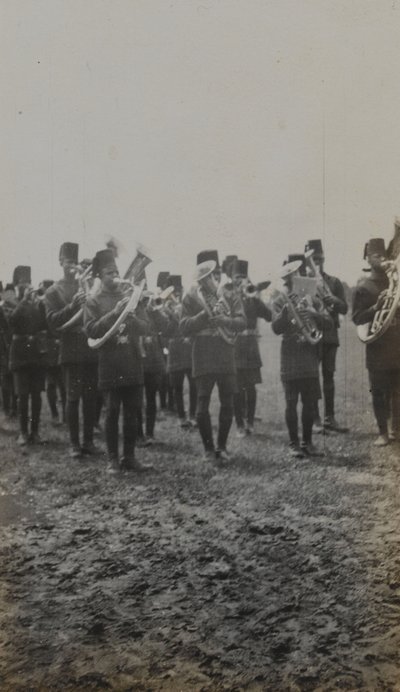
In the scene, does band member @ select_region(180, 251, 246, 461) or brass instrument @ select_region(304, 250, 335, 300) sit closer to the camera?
brass instrument @ select_region(304, 250, 335, 300)

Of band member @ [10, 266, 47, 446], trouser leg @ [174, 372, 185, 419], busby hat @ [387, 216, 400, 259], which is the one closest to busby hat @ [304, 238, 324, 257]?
busby hat @ [387, 216, 400, 259]

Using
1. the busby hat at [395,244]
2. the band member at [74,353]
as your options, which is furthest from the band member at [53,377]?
the busby hat at [395,244]

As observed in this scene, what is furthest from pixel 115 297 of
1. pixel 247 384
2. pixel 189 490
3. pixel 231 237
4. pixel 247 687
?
pixel 247 687

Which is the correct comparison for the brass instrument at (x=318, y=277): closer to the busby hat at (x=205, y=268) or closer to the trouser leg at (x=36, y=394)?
the busby hat at (x=205, y=268)

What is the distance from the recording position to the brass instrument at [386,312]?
18.4 feet

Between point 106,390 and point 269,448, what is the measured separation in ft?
5.78

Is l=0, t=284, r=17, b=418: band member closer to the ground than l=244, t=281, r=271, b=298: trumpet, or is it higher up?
closer to the ground

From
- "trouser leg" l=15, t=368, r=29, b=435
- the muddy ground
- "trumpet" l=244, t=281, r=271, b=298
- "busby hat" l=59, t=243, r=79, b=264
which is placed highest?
"busby hat" l=59, t=243, r=79, b=264

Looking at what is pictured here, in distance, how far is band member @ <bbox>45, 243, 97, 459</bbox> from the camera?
637 centimetres

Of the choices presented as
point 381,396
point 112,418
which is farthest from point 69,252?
point 381,396

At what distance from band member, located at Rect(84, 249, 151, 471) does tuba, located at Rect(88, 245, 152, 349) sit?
0.04 metres

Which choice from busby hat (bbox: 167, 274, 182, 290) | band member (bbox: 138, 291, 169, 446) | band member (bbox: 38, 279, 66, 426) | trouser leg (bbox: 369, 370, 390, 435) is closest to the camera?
trouser leg (bbox: 369, 370, 390, 435)

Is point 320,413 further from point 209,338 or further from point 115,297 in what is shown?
point 115,297

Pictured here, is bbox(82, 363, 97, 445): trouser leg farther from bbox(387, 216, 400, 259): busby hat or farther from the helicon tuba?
bbox(387, 216, 400, 259): busby hat
